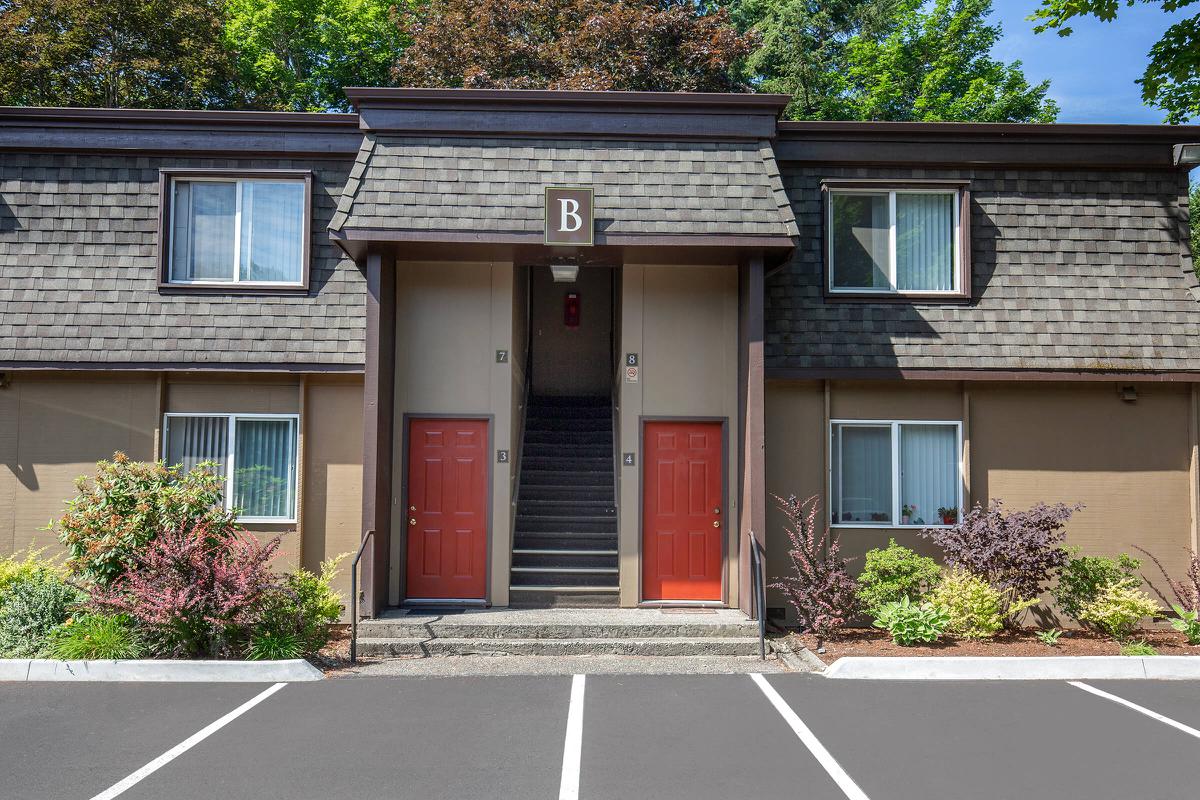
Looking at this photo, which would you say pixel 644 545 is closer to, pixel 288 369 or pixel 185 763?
pixel 288 369

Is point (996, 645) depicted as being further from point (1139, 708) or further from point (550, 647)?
point (550, 647)

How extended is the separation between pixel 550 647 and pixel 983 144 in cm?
783

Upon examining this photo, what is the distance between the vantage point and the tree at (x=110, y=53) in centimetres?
2033

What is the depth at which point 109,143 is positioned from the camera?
433 inches

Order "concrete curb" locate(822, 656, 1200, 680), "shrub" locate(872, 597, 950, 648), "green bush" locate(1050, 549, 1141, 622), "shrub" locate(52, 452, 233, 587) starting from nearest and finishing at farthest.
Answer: "concrete curb" locate(822, 656, 1200, 680), "shrub" locate(52, 452, 233, 587), "shrub" locate(872, 597, 950, 648), "green bush" locate(1050, 549, 1141, 622)

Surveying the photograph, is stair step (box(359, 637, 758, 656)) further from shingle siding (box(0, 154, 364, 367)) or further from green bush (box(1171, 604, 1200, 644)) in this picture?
green bush (box(1171, 604, 1200, 644))

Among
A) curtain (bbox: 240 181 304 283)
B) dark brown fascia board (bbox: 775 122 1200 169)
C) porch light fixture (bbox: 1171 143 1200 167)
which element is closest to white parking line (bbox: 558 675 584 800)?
curtain (bbox: 240 181 304 283)

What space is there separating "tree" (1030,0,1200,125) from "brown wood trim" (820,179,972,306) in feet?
12.4

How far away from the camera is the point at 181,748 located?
641 cm

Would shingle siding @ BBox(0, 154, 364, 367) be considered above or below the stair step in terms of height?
above

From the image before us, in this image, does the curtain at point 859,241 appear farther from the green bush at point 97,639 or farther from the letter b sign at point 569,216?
the green bush at point 97,639

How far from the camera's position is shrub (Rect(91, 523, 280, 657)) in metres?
8.30

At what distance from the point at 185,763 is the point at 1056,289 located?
1023 cm

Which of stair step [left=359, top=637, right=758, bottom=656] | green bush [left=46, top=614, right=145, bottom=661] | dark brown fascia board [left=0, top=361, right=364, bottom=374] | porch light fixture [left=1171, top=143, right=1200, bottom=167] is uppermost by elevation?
porch light fixture [left=1171, top=143, right=1200, bottom=167]
